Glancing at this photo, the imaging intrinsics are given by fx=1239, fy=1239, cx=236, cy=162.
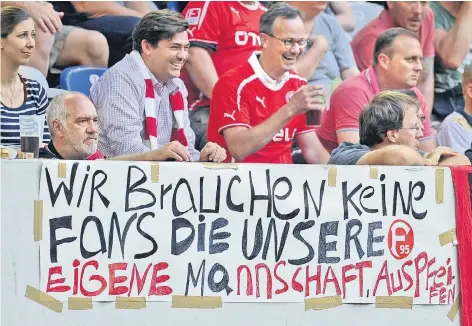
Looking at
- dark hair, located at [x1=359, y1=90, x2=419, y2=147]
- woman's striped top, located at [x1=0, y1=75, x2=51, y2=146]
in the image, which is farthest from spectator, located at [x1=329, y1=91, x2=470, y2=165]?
woman's striped top, located at [x1=0, y1=75, x2=51, y2=146]

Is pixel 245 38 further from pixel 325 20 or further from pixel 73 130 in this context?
pixel 73 130

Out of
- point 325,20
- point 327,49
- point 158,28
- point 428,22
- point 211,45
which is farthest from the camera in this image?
point 428,22

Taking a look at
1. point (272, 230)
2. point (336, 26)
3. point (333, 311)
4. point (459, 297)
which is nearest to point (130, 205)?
point (272, 230)

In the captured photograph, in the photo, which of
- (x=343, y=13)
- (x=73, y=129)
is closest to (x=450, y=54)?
(x=343, y=13)

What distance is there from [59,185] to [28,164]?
15 centimetres

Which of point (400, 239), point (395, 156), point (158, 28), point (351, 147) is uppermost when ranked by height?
point (158, 28)

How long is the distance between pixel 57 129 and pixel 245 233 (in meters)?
1.16

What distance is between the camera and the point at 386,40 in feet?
25.7

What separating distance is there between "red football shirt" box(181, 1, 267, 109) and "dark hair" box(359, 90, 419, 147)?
185 centimetres

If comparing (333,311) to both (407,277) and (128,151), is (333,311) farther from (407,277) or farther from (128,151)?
(128,151)

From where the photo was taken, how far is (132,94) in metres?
6.47

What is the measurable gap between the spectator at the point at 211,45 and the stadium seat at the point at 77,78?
694 millimetres

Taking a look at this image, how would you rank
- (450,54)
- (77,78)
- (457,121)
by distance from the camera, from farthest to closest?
(450,54) < (457,121) < (77,78)

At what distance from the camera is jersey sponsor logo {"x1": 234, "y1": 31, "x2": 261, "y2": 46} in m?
7.69
